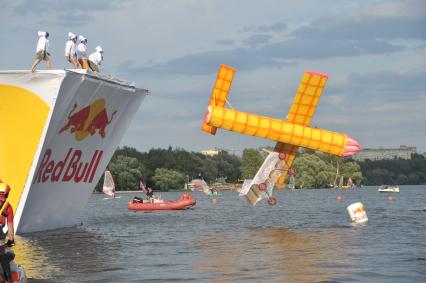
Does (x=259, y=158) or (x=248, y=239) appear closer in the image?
(x=248, y=239)

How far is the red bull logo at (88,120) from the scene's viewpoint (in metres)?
33.6

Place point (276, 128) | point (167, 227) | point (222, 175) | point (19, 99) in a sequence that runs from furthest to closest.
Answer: point (222, 175), point (167, 227), point (276, 128), point (19, 99)

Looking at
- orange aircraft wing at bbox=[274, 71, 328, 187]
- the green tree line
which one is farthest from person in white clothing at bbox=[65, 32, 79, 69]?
the green tree line

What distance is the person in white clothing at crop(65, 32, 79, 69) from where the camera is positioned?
34.7 m

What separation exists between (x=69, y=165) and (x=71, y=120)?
251 cm

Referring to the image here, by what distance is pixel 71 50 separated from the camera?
114ft

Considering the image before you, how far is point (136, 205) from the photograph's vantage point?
221 feet

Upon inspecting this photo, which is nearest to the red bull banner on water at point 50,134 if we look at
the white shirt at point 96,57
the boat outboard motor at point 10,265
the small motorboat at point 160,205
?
the white shirt at point 96,57

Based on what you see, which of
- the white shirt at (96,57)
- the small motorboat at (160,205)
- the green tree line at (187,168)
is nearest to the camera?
the white shirt at (96,57)

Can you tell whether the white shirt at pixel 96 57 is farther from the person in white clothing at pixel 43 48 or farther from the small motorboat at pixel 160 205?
the small motorboat at pixel 160 205

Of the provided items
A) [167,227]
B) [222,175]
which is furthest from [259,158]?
[167,227]

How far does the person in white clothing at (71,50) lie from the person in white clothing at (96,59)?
108 centimetres

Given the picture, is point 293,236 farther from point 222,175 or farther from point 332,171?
point 222,175

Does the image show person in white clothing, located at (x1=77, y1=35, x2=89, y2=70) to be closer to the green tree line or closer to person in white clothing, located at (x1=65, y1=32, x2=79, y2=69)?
person in white clothing, located at (x1=65, y1=32, x2=79, y2=69)
